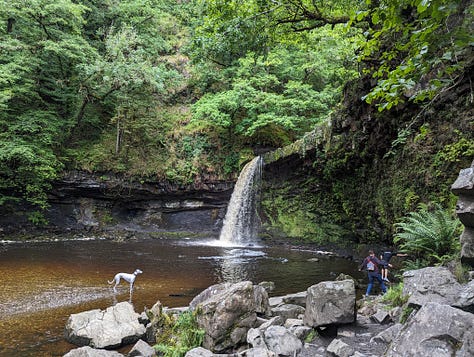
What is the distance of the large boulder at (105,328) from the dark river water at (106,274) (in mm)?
238

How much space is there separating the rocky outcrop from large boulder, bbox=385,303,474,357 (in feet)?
6.35

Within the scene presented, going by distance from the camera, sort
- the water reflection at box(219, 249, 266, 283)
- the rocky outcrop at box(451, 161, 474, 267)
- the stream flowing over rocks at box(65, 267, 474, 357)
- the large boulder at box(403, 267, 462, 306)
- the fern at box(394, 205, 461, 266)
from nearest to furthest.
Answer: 1. the stream flowing over rocks at box(65, 267, 474, 357)
2. the large boulder at box(403, 267, 462, 306)
3. the rocky outcrop at box(451, 161, 474, 267)
4. the fern at box(394, 205, 461, 266)
5. the water reflection at box(219, 249, 266, 283)

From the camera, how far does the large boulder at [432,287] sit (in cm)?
Result: 356

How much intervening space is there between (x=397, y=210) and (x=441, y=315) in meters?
7.89

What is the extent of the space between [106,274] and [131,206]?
10175mm

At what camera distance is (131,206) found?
64.5 feet

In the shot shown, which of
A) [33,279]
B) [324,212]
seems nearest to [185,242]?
[324,212]

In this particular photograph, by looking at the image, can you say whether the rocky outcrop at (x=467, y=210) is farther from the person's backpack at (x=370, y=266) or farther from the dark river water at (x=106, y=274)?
the dark river water at (x=106, y=274)

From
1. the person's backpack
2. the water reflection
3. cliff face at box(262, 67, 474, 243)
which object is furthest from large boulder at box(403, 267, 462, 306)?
the water reflection

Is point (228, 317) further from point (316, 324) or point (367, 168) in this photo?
point (367, 168)

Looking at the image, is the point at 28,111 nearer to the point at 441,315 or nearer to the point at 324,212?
the point at 324,212

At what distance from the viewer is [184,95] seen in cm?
2491

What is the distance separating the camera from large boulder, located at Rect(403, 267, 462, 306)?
3564mm

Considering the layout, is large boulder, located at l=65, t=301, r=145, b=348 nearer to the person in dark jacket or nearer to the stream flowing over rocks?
the stream flowing over rocks
